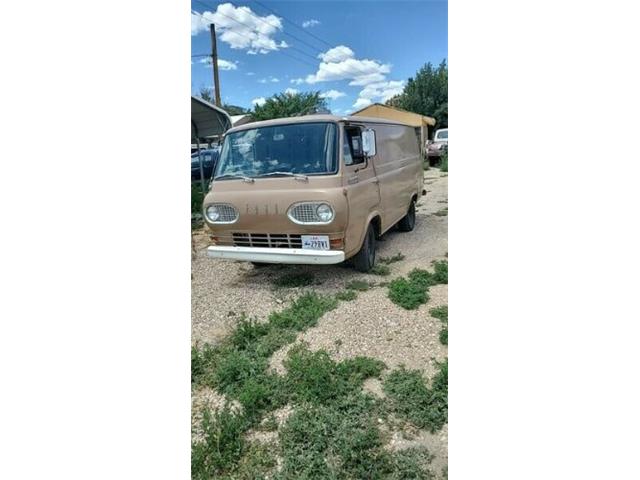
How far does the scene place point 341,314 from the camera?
193 cm

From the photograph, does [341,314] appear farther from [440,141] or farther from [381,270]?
[440,141]

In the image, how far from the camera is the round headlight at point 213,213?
2.26 m

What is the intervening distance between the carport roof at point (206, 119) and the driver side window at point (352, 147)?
2.41 feet

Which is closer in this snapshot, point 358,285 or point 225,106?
point 225,106

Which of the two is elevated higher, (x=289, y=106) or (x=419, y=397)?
(x=289, y=106)

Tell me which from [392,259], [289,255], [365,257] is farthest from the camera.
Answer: [392,259]

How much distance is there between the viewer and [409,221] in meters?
3.79

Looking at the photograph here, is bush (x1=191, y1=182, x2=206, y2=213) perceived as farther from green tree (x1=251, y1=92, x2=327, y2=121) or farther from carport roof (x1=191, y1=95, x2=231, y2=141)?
green tree (x1=251, y1=92, x2=327, y2=121)

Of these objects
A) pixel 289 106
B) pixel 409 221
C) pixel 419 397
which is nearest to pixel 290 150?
pixel 289 106

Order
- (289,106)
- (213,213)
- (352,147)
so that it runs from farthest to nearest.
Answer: (352,147), (213,213), (289,106)

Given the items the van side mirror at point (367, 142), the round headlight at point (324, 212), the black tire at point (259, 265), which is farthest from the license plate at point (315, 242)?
the van side mirror at point (367, 142)

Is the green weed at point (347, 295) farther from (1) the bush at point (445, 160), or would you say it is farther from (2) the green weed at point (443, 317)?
(1) the bush at point (445, 160)

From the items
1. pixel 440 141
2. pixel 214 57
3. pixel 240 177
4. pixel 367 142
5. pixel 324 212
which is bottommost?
pixel 324 212

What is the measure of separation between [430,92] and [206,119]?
0.95m
